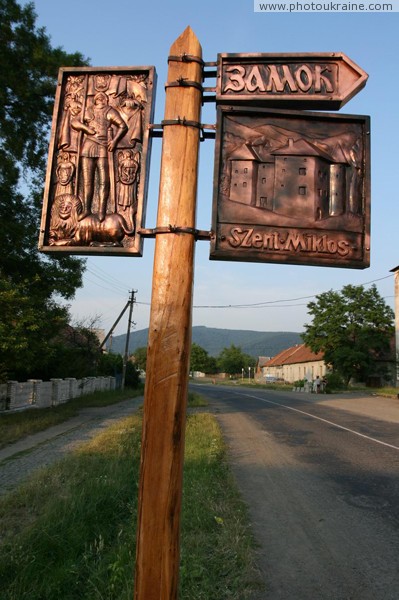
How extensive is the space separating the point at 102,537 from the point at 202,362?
113m

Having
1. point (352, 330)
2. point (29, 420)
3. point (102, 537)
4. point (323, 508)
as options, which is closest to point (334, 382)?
point (352, 330)

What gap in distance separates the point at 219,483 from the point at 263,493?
650 mm

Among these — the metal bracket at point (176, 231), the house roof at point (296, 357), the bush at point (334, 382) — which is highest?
the house roof at point (296, 357)

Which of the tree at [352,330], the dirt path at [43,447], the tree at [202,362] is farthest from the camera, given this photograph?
the tree at [202,362]

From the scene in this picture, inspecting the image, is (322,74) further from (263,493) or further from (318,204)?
(263,493)

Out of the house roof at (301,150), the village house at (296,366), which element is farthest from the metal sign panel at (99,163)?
the village house at (296,366)

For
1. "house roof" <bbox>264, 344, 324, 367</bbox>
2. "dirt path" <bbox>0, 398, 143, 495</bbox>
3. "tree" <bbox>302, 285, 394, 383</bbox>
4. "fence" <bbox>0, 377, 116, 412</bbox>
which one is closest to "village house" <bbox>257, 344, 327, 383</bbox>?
"house roof" <bbox>264, 344, 324, 367</bbox>

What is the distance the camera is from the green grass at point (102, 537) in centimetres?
368

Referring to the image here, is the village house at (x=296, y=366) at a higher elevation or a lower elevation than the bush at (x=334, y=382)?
higher

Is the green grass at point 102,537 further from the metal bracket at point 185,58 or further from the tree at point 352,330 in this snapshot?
the tree at point 352,330

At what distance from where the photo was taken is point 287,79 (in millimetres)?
2725

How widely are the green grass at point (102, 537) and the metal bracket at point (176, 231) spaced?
2435mm

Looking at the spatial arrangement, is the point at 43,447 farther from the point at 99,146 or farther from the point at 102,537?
the point at 99,146

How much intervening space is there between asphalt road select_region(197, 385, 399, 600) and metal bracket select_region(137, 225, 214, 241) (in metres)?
2.97
